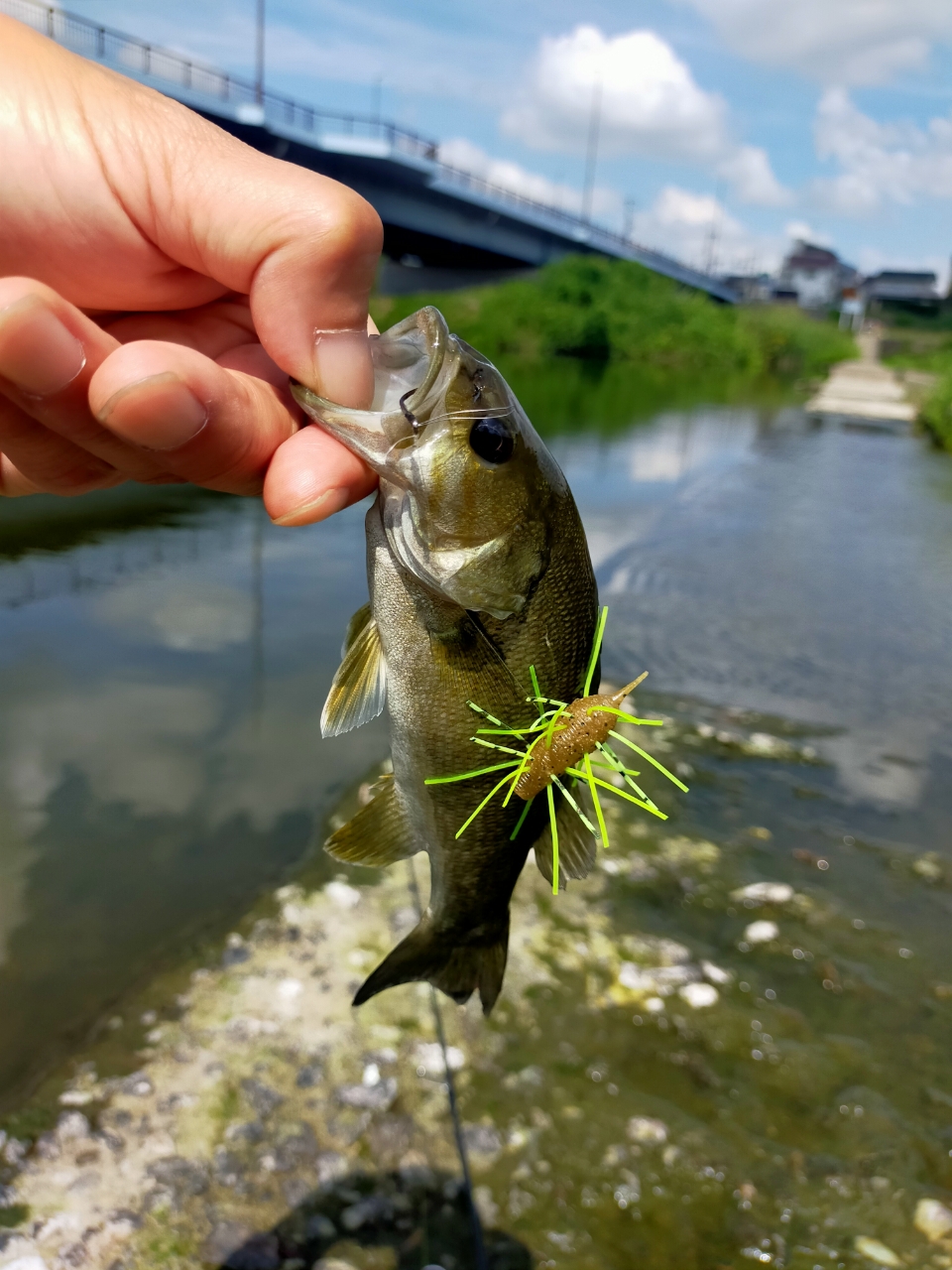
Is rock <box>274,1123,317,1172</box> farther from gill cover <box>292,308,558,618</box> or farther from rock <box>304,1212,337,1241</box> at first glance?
gill cover <box>292,308,558,618</box>

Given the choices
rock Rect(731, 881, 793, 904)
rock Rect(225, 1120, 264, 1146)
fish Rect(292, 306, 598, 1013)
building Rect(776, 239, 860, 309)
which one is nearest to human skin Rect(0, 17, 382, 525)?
fish Rect(292, 306, 598, 1013)

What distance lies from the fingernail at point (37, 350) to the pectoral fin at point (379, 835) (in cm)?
123

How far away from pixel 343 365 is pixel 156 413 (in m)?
0.43

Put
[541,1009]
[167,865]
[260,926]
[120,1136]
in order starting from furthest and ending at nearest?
[167,865] < [260,926] < [541,1009] < [120,1136]

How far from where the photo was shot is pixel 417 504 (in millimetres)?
1878

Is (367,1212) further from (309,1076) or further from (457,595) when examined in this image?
(457,595)

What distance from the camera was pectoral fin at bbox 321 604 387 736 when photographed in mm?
2100

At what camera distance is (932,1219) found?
322 cm

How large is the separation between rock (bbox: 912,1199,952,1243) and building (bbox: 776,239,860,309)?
5760 inches

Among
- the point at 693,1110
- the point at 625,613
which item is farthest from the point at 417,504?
the point at 625,613

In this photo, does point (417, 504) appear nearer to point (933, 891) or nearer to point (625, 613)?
point (933, 891)

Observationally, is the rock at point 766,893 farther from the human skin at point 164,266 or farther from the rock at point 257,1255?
the human skin at point 164,266

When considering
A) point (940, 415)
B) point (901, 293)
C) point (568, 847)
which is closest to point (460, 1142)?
point (568, 847)

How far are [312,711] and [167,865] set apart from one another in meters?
1.76
